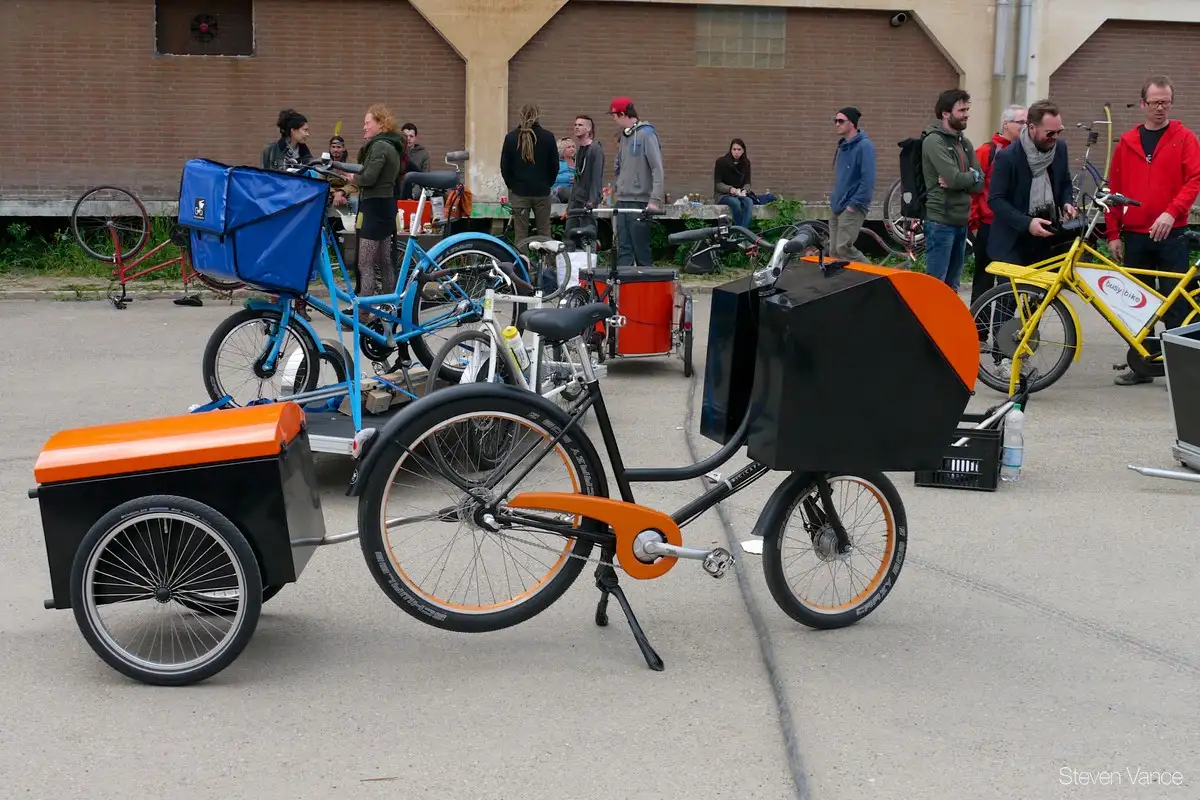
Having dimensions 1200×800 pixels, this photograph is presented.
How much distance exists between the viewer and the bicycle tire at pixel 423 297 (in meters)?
8.23

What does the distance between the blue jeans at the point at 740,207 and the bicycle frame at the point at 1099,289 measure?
27.6ft

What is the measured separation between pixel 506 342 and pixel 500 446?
223 centimetres

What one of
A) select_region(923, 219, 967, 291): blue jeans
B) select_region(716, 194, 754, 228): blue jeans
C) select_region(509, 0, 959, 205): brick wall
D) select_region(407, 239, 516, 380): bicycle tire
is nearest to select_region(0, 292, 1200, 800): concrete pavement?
select_region(407, 239, 516, 380): bicycle tire

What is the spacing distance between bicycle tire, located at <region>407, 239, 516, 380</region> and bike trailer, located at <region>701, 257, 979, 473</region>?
3801 millimetres

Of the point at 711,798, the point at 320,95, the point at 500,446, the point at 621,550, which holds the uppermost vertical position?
the point at 320,95

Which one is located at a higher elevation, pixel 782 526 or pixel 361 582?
pixel 782 526

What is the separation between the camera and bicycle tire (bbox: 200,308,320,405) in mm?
7750

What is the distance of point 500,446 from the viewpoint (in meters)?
4.66

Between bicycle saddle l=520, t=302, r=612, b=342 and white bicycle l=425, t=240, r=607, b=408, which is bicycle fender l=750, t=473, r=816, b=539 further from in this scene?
white bicycle l=425, t=240, r=607, b=408

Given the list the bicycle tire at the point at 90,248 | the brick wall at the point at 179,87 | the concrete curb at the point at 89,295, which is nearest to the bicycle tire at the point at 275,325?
the concrete curb at the point at 89,295

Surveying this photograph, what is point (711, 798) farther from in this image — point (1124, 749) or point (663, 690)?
point (1124, 749)

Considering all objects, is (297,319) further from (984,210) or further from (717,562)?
(984,210)

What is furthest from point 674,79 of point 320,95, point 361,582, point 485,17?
point 361,582

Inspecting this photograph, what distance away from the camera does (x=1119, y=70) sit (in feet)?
61.1
